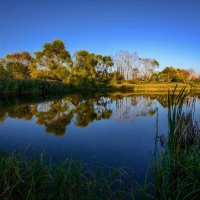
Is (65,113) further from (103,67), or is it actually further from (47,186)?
(103,67)

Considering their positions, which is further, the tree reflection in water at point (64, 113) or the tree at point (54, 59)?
the tree at point (54, 59)

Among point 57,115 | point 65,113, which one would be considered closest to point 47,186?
point 57,115

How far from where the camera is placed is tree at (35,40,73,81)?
35.0 m

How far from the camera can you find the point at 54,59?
3647 centimetres

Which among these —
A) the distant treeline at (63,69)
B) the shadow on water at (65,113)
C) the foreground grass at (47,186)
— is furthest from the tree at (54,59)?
the foreground grass at (47,186)

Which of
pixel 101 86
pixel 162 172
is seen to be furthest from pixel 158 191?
pixel 101 86

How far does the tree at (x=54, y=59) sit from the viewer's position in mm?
35031

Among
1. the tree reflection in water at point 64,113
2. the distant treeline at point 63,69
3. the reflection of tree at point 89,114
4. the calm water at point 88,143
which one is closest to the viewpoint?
the calm water at point 88,143

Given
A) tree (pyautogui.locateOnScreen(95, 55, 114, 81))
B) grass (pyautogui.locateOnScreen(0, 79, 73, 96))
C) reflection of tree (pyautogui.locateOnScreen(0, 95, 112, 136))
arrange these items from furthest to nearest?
tree (pyautogui.locateOnScreen(95, 55, 114, 81)), grass (pyautogui.locateOnScreen(0, 79, 73, 96)), reflection of tree (pyautogui.locateOnScreen(0, 95, 112, 136))

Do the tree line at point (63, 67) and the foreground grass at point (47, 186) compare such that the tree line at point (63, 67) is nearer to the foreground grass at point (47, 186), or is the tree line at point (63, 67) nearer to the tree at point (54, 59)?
the tree at point (54, 59)

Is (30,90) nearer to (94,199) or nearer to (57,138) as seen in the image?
(57,138)

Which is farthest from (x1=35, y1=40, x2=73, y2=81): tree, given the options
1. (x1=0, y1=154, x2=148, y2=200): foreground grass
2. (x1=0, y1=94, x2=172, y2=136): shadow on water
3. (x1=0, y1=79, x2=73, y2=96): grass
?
(x1=0, y1=154, x2=148, y2=200): foreground grass

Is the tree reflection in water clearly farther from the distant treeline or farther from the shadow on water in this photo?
the distant treeline

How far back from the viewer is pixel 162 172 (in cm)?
206
